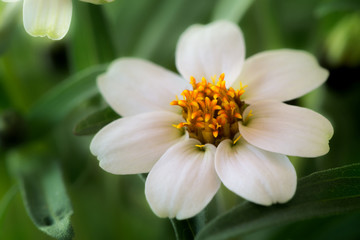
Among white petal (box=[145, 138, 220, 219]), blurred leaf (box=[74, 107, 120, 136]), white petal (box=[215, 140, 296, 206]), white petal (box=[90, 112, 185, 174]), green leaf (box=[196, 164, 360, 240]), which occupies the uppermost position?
blurred leaf (box=[74, 107, 120, 136])

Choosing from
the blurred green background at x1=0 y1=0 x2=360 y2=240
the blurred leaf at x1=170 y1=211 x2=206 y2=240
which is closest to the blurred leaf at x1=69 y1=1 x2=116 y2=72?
the blurred green background at x1=0 y1=0 x2=360 y2=240

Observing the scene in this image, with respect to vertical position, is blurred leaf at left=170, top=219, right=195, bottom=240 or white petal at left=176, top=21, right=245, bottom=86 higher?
white petal at left=176, top=21, right=245, bottom=86

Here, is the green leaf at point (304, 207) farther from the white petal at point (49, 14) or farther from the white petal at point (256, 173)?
the white petal at point (49, 14)

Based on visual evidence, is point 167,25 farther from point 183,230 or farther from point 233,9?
point 183,230

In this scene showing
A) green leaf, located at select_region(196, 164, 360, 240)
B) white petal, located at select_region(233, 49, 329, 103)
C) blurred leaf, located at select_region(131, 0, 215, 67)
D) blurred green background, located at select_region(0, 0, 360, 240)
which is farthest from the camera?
blurred leaf, located at select_region(131, 0, 215, 67)

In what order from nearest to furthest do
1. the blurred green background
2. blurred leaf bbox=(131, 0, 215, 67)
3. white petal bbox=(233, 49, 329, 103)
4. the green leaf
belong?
the green leaf < white petal bbox=(233, 49, 329, 103) < the blurred green background < blurred leaf bbox=(131, 0, 215, 67)

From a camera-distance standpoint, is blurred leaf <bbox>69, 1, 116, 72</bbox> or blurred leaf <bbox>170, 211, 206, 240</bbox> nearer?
blurred leaf <bbox>170, 211, 206, 240</bbox>

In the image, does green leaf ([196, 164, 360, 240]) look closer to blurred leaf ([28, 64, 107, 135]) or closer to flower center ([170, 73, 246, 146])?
flower center ([170, 73, 246, 146])

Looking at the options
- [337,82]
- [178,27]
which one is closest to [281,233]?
[337,82]

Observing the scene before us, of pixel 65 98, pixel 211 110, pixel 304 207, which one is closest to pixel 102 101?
pixel 65 98
